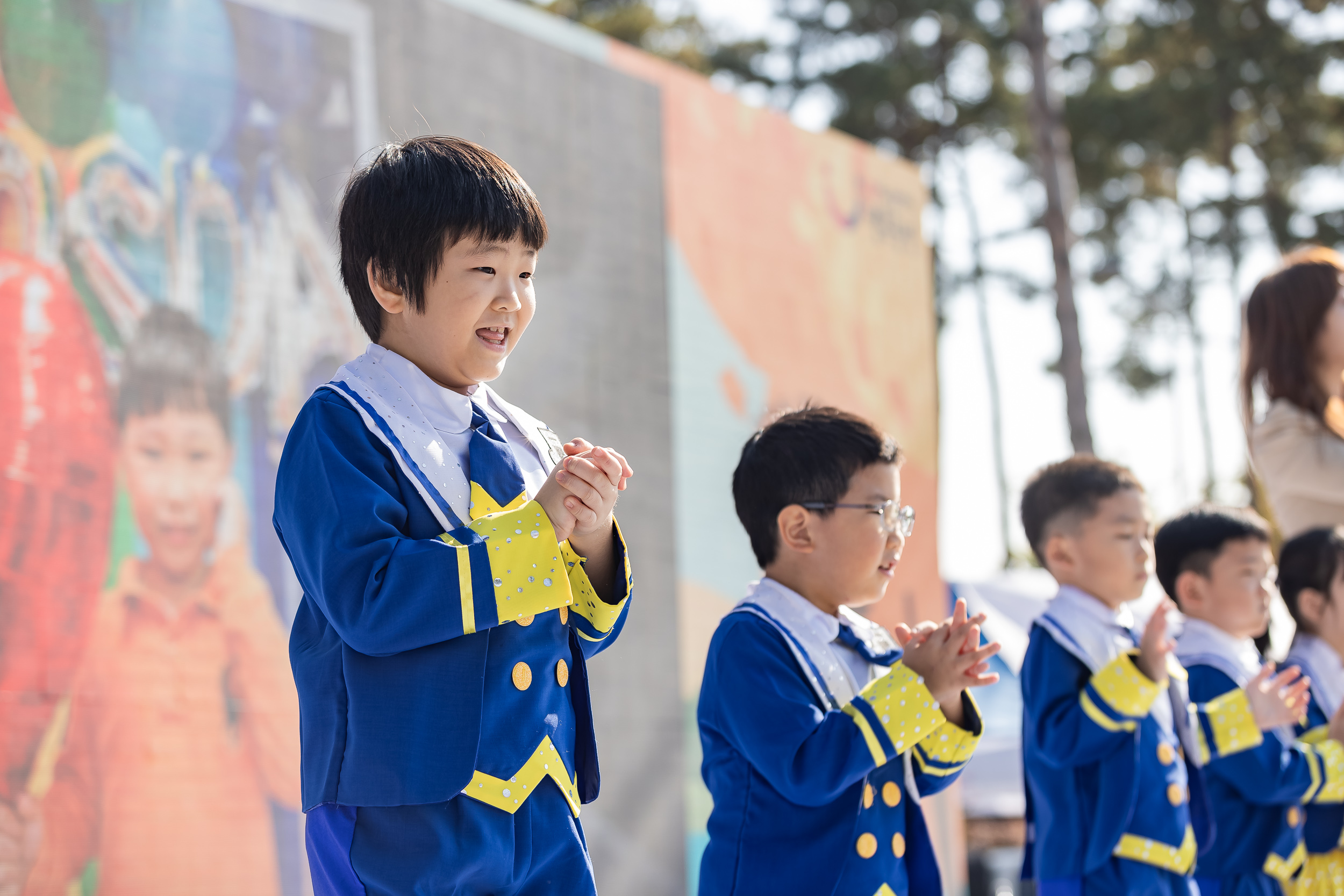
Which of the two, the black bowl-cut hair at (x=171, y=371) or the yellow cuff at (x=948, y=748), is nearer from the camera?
the yellow cuff at (x=948, y=748)

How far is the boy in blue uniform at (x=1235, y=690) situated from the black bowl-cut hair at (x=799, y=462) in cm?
132

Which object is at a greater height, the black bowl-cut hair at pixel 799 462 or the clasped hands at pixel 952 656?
the black bowl-cut hair at pixel 799 462

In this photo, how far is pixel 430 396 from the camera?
5.61ft

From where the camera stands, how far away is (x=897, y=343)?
7879 millimetres

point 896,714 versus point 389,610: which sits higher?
point 389,610

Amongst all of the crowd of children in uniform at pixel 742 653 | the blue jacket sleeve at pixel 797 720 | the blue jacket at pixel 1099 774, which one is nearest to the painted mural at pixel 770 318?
the crowd of children in uniform at pixel 742 653

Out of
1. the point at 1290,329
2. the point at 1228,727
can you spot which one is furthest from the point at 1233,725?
the point at 1290,329

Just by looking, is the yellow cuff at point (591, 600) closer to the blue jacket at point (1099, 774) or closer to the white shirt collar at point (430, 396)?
the white shirt collar at point (430, 396)

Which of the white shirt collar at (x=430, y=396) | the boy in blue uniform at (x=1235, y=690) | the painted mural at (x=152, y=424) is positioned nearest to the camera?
the white shirt collar at (x=430, y=396)

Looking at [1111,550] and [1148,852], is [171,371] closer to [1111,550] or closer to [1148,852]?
[1111,550]

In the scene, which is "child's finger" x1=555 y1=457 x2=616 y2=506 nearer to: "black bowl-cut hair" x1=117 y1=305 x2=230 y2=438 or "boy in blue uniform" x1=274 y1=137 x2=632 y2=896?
"boy in blue uniform" x1=274 y1=137 x2=632 y2=896

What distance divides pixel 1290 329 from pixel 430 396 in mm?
2554

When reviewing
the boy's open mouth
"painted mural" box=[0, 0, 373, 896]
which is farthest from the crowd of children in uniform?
"painted mural" box=[0, 0, 373, 896]

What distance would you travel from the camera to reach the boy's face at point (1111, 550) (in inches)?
117
